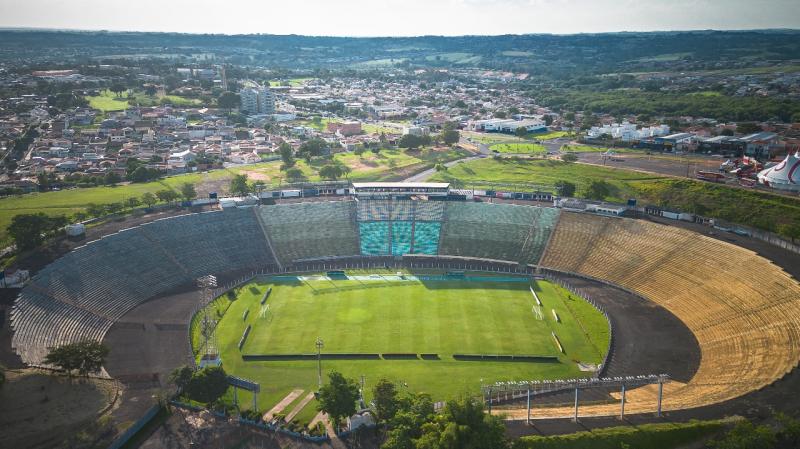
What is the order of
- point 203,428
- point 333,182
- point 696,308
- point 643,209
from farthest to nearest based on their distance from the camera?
point 333,182 < point 643,209 < point 696,308 < point 203,428

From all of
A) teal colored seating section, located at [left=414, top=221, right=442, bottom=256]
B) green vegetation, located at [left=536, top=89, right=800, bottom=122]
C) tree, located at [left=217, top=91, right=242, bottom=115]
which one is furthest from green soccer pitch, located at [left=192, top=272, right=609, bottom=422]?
green vegetation, located at [left=536, top=89, right=800, bottom=122]

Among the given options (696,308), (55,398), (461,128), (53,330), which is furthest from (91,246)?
(461,128)

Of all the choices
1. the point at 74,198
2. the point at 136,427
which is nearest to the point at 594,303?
the point at 136,427

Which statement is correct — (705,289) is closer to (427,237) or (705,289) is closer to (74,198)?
(427,237)

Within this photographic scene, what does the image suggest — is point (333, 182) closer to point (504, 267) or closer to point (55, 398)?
point (504, 267)

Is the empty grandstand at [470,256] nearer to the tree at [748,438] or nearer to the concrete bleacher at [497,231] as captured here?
the concrete bleacher at [497,231]

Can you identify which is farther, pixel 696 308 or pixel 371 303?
pixel 371 303

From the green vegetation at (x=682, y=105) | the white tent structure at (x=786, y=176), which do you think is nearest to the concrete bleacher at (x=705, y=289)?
the white tent structure at (x=786, y=176)
